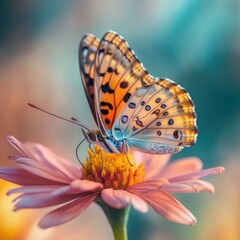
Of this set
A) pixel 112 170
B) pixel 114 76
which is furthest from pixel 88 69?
pixel 112 170

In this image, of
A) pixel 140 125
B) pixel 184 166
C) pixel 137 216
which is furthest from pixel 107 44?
pixel 137 216

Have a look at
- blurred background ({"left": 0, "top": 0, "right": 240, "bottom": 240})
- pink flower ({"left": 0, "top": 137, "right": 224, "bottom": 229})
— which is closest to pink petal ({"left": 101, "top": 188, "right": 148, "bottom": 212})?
pink flower ({"left": 0, "top": 137, "right": 224, "bottom": 229})

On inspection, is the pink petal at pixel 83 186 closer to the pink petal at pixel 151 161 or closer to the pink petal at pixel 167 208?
the pink petal at pixel 167 208

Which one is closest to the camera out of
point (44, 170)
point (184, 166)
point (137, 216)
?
point (44, 170)

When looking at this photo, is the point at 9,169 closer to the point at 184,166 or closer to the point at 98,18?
the point at 184,166

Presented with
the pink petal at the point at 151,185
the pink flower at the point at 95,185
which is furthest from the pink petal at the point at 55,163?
the pink petal at the point at 151,185

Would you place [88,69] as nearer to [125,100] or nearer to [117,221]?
[125,100]
